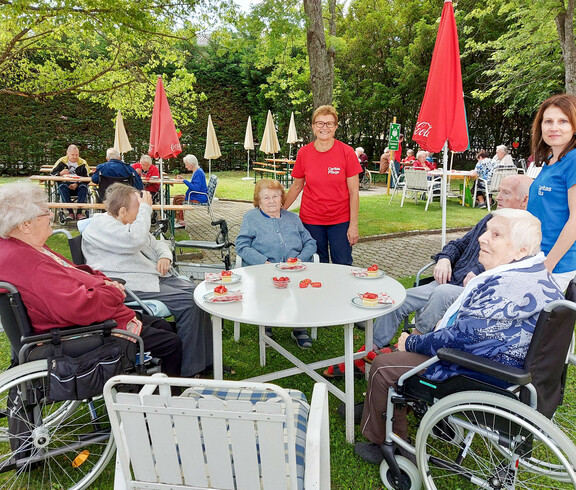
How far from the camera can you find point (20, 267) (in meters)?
1.93

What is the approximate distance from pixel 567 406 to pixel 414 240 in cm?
487

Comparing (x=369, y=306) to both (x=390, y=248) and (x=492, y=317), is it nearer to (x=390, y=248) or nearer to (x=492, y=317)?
(x=492, y=317)

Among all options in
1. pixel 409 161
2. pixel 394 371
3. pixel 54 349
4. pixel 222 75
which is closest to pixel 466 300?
pixel 394 371

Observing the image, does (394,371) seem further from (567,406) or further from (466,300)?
(567,406)

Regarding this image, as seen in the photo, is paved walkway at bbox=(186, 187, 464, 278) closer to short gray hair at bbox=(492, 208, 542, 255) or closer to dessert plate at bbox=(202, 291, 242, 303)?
dessert plate at bbox=(202, 291, 242, 303)

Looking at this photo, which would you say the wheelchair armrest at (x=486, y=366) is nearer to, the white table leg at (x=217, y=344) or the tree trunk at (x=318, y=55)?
the white table leg at (x=217, y=344)

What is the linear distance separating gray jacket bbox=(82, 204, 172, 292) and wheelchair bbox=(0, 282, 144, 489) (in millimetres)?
842

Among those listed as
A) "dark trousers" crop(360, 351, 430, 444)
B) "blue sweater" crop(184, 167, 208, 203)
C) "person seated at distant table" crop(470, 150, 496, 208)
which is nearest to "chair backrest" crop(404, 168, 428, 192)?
"person seated at distant table" crop(470, 150, 496, 208)

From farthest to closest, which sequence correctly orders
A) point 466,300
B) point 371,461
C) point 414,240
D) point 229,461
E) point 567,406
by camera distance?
point 414,240, point 567,406, point 371,461, point 466,300, point 229,461

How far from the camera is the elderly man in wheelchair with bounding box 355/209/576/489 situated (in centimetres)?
164

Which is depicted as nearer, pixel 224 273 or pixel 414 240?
pixel 224 273

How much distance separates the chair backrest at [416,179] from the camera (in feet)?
33.5

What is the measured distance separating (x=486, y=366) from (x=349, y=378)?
0.85 meters

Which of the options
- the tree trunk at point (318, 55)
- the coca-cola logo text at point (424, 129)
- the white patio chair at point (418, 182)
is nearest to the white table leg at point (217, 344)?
the coca-cola logo text at point (424, 129)
